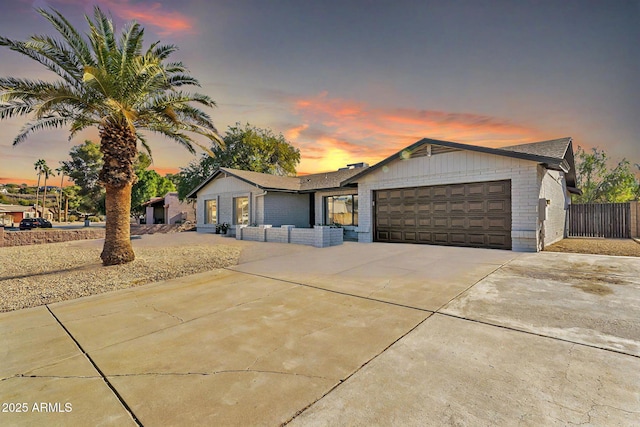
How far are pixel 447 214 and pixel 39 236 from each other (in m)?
21.3

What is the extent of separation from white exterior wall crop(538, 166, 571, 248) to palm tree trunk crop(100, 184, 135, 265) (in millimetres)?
14392

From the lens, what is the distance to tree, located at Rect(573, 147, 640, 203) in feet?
80.9

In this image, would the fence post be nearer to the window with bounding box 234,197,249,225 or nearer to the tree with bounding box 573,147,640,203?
the tree with bounding box 573,147,640,203

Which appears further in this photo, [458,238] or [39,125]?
[458,238]

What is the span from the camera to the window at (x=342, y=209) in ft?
58.6

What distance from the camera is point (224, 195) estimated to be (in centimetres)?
2078

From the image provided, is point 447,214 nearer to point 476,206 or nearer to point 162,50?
point 476,206

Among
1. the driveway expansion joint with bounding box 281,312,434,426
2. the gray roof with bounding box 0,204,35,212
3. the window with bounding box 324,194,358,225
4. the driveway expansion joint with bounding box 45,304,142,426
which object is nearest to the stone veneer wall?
Result: the window with bounding box 324,194,358,225

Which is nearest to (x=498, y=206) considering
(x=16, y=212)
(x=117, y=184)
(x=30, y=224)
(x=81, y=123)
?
(x=117, y=184)

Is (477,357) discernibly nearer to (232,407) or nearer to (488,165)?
(232,407)

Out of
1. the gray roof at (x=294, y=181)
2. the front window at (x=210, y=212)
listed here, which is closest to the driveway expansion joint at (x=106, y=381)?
the gray roof at (x=294, y=181)

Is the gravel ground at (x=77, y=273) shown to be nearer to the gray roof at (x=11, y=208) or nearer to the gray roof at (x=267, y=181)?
the gray roof at (x=267, y=181)

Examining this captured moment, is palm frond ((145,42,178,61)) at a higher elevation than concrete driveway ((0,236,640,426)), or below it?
higher

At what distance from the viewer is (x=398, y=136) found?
1617 cm
